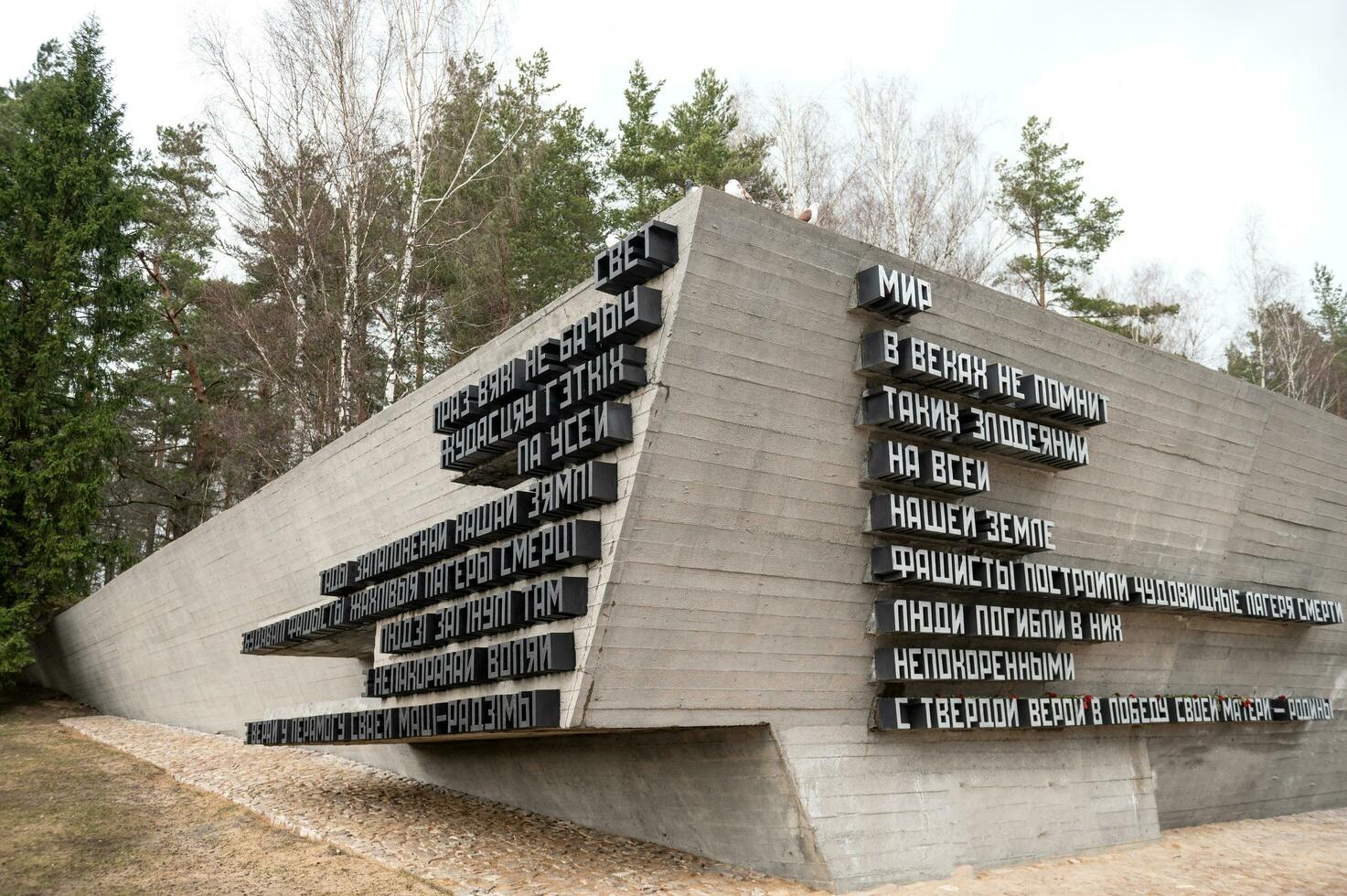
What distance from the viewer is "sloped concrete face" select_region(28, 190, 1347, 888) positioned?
789cm

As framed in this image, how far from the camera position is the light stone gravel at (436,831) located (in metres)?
8.55

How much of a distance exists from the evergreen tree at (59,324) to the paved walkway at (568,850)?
7843 mm

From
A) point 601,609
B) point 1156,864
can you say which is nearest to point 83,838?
point 601,609

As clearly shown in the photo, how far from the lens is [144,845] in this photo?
9383mm

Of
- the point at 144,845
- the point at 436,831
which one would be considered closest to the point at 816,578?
the point at 436,831

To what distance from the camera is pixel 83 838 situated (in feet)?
31.1

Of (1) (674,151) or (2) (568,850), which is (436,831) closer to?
(2) (568,850)

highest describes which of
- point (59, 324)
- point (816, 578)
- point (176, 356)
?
point (176, 356)

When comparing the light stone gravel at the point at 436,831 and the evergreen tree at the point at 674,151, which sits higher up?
the evergreen tree at the point at 674,151

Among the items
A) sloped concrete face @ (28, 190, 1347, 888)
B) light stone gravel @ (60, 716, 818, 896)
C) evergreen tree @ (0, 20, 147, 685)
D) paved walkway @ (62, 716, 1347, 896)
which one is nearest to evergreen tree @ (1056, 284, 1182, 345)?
sloped concrete face @ (28, 190, 1347, 888)

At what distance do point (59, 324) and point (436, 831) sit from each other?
15011 mm

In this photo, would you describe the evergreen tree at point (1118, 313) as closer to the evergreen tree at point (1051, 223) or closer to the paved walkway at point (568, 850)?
the evergreen tree at point (1051, 223)

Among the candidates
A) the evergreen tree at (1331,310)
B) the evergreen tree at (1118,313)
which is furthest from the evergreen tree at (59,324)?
the evergreen tree at (1331,310)

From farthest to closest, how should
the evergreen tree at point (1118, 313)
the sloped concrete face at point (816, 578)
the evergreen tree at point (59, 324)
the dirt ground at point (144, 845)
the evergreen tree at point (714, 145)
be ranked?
the evergreen tree at point (1118, 313) < the evergreen tree at point (714, 145) < the evergreen tree at point (59, 324) < the dirt ground at point (144, 845) < the sloped concrete face at point (816, 578)
